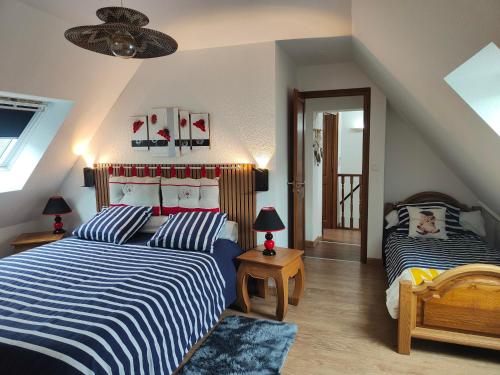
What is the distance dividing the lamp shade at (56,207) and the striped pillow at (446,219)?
389 cm

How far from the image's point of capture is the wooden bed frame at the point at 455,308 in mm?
2367

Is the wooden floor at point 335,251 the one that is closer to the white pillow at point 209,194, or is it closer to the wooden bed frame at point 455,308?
the white pillow at point 209,194

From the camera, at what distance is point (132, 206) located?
12.0ft

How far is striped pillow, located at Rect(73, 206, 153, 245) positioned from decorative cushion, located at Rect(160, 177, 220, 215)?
0.72 ft

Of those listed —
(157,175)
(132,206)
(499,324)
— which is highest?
(157,175)

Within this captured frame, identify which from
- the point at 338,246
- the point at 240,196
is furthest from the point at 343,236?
the point at 240,196

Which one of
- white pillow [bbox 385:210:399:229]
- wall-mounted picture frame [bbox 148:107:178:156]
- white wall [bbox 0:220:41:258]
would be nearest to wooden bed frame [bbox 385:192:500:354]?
white pillow [bbox 385:210:399:229]

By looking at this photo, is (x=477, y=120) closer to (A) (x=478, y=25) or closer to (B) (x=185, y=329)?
(A) (x=478, y=25)

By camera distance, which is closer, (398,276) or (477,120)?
(477,120)

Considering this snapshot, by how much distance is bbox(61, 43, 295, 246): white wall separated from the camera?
3533 millimetres

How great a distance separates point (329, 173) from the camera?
6438mm

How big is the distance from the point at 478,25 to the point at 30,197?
449 cm

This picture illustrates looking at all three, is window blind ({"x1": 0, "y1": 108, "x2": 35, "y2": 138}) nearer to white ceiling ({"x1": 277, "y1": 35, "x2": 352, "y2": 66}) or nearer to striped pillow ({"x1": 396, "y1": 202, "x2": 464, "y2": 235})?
white ceiling ({"x1": 277, "y1": 35, "x2": 352, "y2": 66})

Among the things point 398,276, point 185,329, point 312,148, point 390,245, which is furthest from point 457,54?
point 312,148
